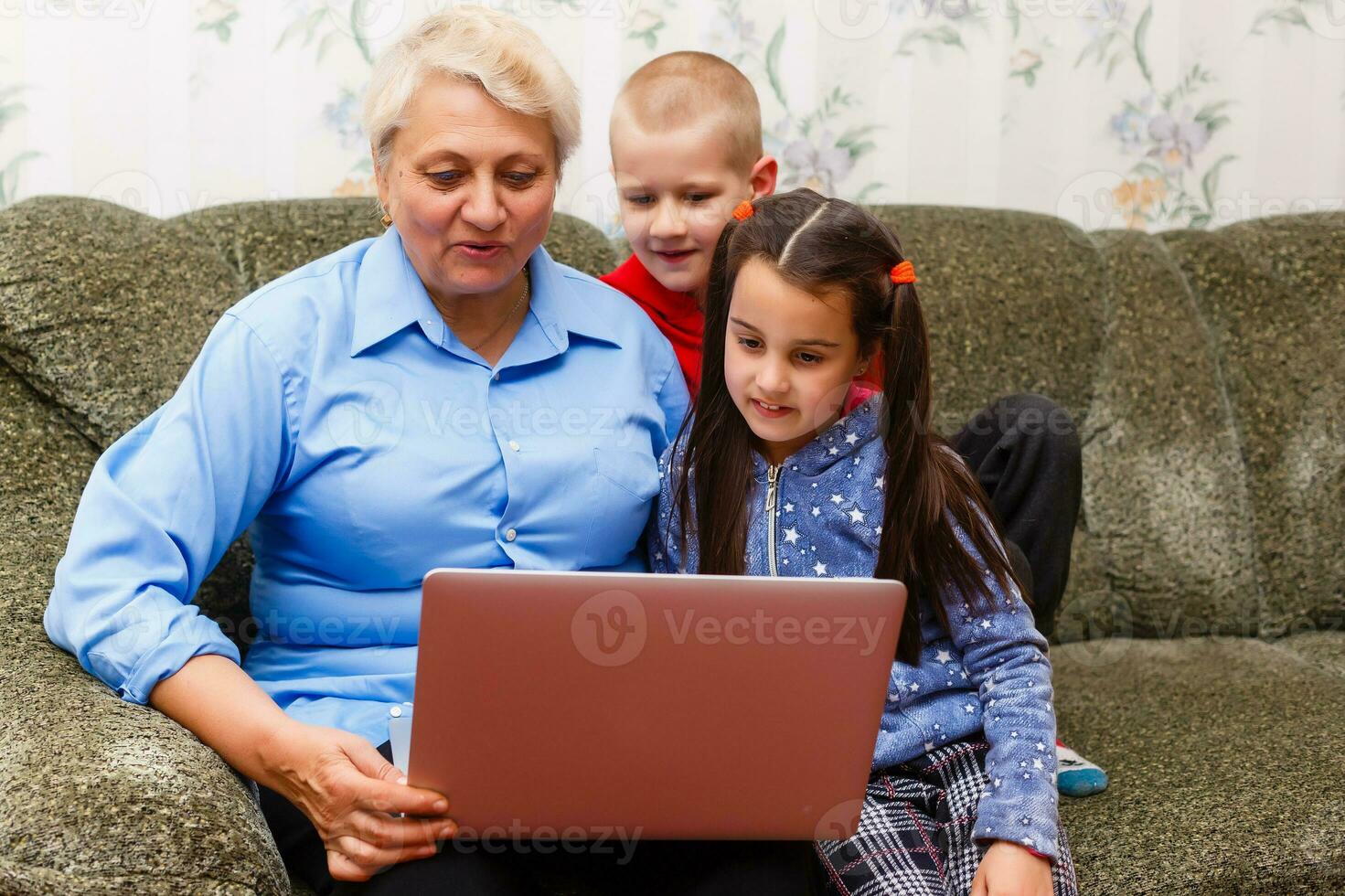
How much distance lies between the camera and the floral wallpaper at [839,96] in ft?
6.17

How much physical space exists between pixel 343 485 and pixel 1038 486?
0.80 m

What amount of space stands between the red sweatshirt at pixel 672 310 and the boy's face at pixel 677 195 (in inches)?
1.5

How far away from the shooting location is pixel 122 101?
188cm

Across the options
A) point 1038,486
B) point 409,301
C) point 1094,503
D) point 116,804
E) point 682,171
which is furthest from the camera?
point 1094,503

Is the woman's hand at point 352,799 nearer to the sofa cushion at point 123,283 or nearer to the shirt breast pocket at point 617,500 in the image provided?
the shirt breast pocket at point 617,500

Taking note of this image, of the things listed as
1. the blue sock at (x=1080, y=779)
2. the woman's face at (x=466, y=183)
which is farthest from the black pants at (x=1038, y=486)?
the woman's face at (x=466, y=183)

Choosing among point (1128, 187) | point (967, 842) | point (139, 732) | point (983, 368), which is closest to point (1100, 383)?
point (983, 368)

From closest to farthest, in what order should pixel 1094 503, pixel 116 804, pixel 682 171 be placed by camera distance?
pixel 116 804
pixel 682 171
pixel 1094 503

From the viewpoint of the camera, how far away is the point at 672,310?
169cm

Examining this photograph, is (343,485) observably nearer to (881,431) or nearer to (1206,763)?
(881,431)

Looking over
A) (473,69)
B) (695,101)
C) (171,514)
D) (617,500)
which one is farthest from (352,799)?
(695,101)

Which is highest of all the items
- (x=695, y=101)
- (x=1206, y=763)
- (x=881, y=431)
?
(x=695, y=101)

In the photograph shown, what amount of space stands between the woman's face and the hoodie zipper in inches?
13.8

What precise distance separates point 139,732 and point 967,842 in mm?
755
